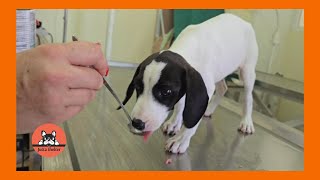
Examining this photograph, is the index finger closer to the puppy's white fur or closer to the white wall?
the puppy's white fur

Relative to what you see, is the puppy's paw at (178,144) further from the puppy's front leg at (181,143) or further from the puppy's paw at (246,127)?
the puppy's paw at (246,127)

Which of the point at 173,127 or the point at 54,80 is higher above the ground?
the point at 54,80

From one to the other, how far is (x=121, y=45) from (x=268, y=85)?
1035mm

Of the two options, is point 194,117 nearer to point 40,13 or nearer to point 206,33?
point 206,33

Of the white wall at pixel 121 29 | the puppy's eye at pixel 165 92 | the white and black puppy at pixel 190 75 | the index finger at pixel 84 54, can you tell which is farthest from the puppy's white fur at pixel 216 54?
the white wall at pixel 121 29

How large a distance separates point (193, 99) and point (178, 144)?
5.3 inches

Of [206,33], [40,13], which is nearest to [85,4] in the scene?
[206,33]

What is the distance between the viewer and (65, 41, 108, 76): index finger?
0.47m

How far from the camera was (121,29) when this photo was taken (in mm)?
2156

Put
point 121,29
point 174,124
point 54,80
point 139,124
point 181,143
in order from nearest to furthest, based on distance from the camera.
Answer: point 54,80 < point 139,124 < point 181,143 < point 174,124 < point 121,29

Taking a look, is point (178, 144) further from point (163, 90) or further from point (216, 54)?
point (216, 54)

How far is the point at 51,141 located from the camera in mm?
593

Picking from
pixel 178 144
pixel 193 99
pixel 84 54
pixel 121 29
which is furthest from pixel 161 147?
pixel 121 29

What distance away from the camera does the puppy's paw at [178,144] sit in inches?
31.1
